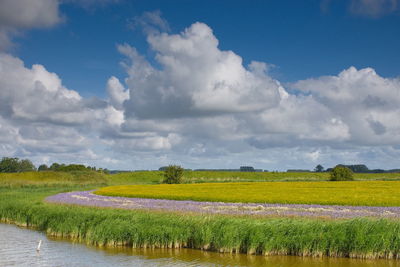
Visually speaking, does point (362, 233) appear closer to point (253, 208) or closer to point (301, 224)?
point (301, 224)

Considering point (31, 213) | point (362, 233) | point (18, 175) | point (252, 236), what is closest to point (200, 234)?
point (252, 236)

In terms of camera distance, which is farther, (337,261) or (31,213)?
(31,213)

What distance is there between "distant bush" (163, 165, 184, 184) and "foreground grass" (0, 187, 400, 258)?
55.5m

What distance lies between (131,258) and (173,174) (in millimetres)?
62216

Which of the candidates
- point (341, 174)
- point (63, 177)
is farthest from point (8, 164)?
point (341, 174)

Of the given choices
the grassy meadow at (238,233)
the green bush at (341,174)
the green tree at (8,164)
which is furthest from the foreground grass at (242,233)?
the green tree at (8,164)

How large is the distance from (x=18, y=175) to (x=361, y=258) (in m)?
83.1

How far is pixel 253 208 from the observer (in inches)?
1200

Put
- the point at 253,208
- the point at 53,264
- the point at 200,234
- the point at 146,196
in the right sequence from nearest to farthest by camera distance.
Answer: the point at 53,264, the point at 200,234, the point at 253,208, the point at 146,196

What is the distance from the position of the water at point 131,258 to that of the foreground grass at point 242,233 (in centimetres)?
54

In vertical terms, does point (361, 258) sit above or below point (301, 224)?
below

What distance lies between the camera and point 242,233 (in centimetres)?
2012

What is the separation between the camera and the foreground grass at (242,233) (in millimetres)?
18516

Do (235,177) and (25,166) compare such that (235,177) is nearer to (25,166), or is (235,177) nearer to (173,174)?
(173,174)
